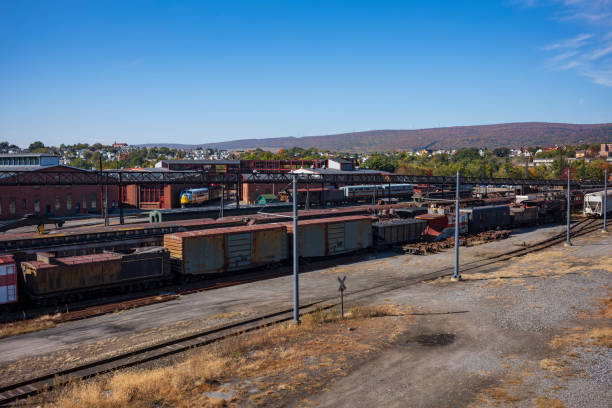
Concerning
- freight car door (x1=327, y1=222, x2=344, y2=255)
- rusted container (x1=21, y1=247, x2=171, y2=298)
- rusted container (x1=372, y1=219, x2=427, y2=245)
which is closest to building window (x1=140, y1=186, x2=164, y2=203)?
rusted container (x1=372, y1=219, x2=427, y2=245)

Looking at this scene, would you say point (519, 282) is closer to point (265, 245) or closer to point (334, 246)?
point (334, 246)

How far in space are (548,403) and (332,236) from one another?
24.8m

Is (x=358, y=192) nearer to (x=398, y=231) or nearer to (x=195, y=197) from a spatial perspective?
(x=195, y=197)

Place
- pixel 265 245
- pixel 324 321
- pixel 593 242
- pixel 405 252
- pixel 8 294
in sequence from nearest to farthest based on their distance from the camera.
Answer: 1. pixel 324 321
2. pixel 8 294
3. pixel 265 245
4. pixel 405 252
5. pixel 593 242

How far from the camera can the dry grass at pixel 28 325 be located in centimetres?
2119

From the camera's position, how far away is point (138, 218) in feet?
217

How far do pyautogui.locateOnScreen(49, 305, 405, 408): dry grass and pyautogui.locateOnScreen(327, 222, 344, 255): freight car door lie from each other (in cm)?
1617

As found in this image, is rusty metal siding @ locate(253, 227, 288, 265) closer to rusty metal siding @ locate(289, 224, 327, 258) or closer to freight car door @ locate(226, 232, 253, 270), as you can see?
freight car door @ locate(226, 232, 253, 270)

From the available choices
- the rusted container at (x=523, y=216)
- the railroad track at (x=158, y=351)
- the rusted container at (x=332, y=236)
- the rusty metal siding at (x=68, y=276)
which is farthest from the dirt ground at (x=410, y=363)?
the rusted container at (x=523, y=216)

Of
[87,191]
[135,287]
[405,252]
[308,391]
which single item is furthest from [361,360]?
[87,191]

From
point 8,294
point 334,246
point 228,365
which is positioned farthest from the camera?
point 334,246

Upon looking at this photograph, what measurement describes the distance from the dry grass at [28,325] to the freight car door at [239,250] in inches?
440

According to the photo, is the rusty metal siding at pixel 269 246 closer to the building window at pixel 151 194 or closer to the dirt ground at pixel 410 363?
the dirt ground at pixel 410 363

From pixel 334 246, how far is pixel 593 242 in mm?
28948
